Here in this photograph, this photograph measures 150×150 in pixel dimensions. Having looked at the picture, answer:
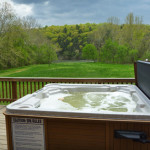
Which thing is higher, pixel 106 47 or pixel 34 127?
pixel 106 47

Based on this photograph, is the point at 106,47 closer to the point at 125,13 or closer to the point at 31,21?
the point at 125,13

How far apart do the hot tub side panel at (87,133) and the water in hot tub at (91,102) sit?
59cm

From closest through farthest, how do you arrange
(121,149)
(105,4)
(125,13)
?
(121,149) < (105,4) < (125,13)

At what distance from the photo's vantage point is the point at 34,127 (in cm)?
144

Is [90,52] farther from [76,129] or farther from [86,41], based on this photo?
[76,129]

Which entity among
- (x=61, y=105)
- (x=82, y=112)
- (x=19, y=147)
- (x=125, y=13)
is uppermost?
(x=125, y=13)

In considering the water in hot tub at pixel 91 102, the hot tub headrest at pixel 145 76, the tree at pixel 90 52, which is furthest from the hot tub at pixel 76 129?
the tree at pixel 90 52

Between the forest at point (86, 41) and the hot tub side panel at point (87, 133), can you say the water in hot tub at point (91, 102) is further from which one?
the forest at point (86, 41)

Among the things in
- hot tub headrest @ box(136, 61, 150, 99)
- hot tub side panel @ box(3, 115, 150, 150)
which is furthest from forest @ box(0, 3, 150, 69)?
hot tub side panel @ box(3, 115, 150, 150)

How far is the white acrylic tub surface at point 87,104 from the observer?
1.37 meters

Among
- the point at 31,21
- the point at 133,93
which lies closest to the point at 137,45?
the point at 31,21

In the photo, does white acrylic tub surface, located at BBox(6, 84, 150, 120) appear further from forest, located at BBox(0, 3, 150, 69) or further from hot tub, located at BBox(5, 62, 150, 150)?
forest, located at BBox(0, 3, 150, 69)

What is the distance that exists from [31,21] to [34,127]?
51.9 ft

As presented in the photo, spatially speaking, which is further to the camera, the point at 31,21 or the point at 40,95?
the point at 31,21
